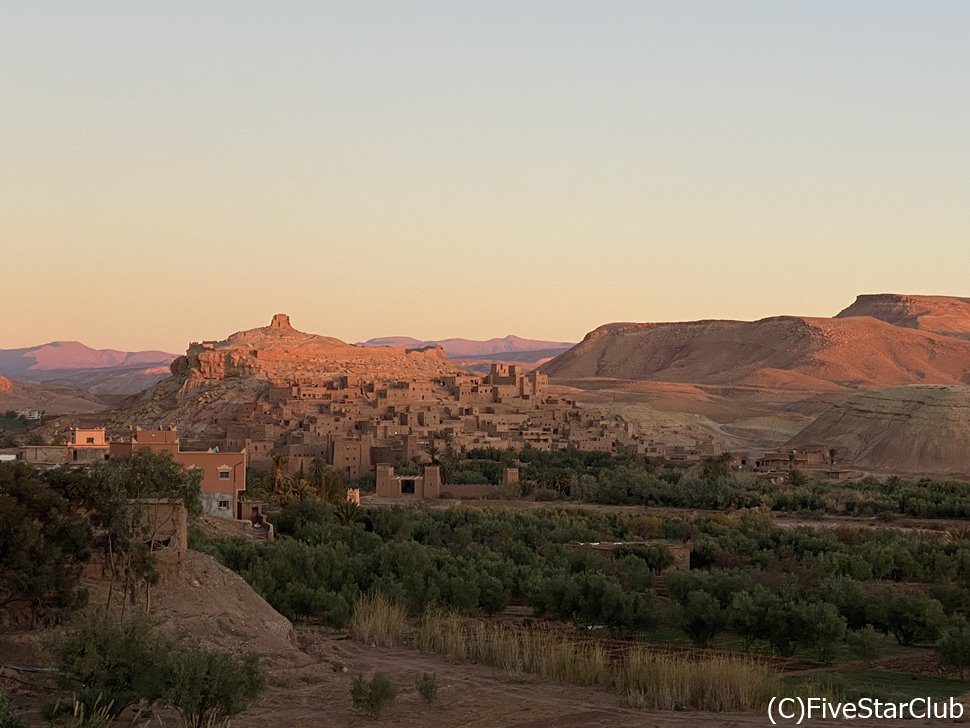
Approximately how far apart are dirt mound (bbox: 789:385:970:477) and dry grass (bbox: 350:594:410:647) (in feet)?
152

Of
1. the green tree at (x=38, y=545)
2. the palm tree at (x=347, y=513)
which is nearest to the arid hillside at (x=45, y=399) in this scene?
the palm tree at (x=347, y=513)

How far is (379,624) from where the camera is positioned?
17906 millimetres

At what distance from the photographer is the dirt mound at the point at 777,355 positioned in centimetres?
13162

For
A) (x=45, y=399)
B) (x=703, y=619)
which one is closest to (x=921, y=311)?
(x=45, y=399)

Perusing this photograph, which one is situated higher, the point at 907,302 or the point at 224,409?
the point at 907,302

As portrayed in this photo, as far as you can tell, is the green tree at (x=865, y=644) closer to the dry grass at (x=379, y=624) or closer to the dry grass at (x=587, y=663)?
the dry grass at (x=587, y=663)

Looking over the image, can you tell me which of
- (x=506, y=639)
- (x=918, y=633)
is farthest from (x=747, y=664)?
(x=918, y=633)

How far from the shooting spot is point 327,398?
7288 cm

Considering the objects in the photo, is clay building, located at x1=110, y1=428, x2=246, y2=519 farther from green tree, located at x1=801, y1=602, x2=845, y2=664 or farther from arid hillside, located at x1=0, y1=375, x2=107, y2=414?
arid hillside, located at x1=0, y1=375, x2=107, y2=414

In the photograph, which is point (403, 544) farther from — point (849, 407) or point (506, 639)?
point (849, 407)

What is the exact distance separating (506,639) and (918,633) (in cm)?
676

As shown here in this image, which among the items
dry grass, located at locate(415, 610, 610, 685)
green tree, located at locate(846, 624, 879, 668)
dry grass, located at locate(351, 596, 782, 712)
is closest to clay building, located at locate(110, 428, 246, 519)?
dry grass, located at locate(351, 596, 782, 712)

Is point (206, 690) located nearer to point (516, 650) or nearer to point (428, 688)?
point (428, 688)

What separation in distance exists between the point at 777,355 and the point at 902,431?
79.0 metres
